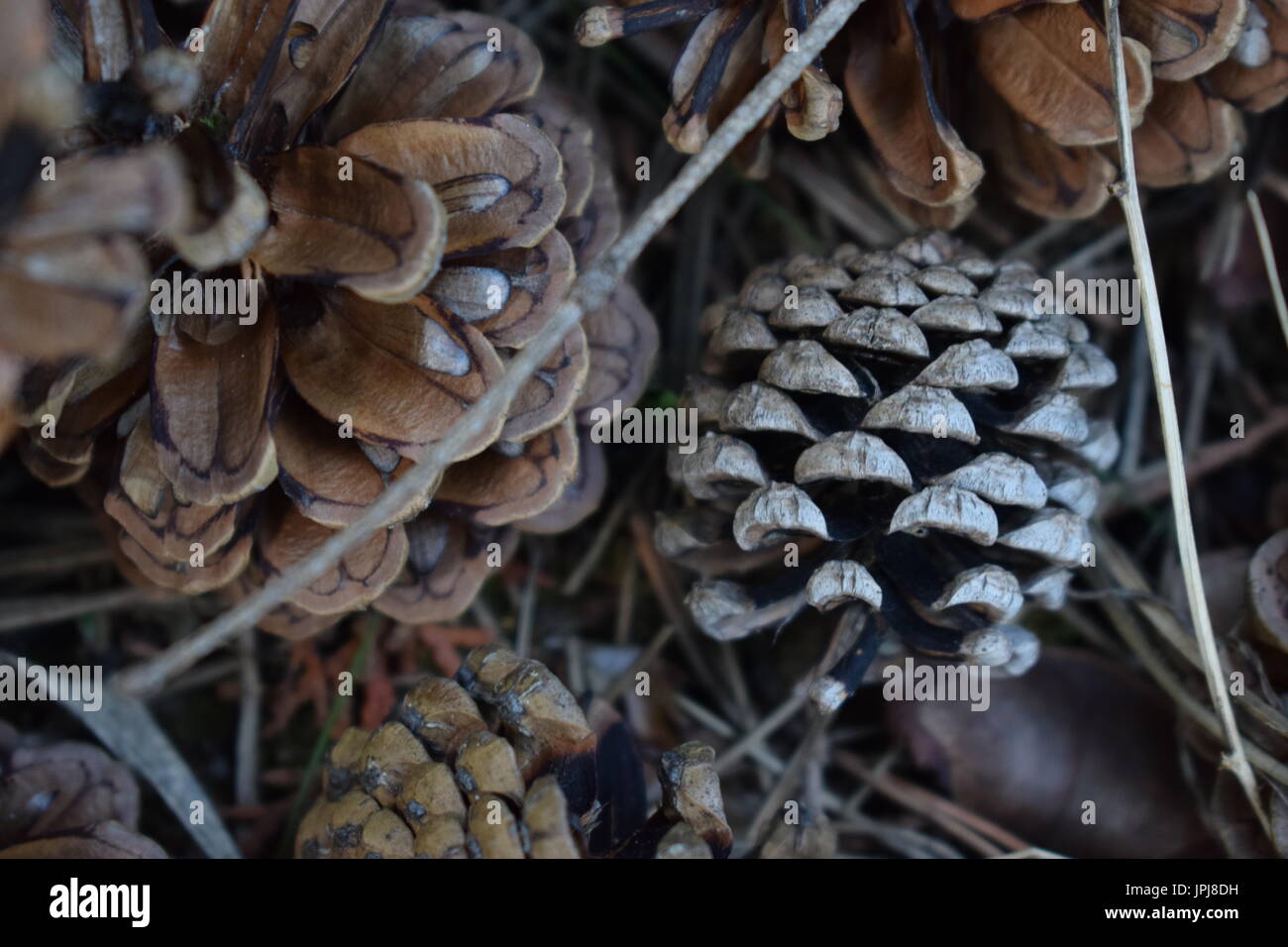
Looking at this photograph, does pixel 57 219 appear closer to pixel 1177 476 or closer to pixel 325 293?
pixel 325 293

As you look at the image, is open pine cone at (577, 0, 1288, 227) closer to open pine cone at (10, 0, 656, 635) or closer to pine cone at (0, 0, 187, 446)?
open pine cone at (10, 0, 656, 635)

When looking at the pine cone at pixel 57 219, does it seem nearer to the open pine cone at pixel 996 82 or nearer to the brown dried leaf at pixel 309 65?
the brown dried leaf at pixel 309 65

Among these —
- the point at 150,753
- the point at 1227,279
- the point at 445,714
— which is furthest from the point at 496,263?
the point at 1227,279

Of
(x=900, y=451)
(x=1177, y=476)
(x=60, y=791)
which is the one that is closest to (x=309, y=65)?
(x=900, y=451)

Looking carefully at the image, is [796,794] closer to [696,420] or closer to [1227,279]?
[696,420]
